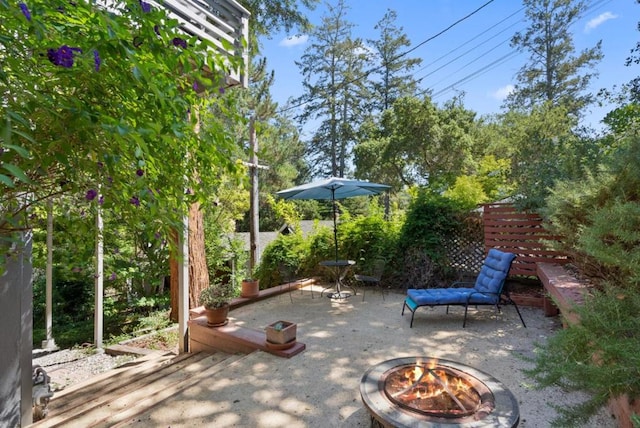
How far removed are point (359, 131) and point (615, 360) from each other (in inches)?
785

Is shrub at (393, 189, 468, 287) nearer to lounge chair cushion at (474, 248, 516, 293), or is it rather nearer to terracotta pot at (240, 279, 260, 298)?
lounge chair cushion at (474, 248, 516, 293)

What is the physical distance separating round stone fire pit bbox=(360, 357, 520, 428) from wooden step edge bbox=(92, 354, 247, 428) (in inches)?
62.5

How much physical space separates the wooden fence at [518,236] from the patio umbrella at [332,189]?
186cm

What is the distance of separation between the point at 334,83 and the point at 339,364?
1940 cm

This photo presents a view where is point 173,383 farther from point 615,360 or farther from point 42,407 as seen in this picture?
point 615,360

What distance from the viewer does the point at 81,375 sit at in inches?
157

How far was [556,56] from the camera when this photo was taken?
16.1m

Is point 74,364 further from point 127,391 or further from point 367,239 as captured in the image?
point 367,239

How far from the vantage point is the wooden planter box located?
329cm

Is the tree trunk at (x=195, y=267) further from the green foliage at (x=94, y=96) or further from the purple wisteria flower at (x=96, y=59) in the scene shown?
the purple wisteria flower at (x=96, y=59)

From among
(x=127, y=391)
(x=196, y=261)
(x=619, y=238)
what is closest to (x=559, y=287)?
(x=619, y=238)

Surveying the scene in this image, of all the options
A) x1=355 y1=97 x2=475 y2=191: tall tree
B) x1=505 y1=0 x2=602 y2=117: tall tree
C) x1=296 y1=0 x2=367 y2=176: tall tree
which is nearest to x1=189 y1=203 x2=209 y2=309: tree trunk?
x1=355 y1=97 x2=475 y2=191: tall tree

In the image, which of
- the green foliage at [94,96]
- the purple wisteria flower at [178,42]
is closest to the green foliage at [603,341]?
the green foliage at [94,96]

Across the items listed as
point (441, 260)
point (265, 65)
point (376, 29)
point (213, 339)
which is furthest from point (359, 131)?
point (213, 339)
